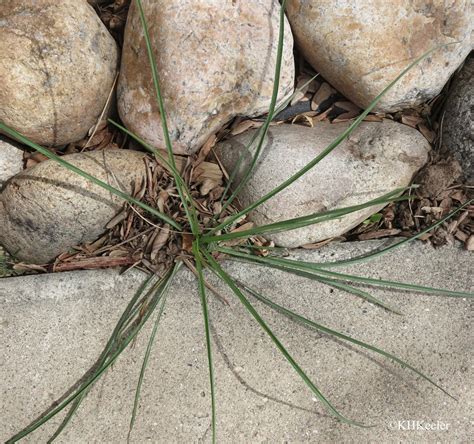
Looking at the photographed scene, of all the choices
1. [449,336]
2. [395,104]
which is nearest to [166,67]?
[395,104]

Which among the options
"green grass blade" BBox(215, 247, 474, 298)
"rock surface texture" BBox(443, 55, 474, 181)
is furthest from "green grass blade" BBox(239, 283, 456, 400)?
"rock surface texture" BBox(443, 55, 474, 181)

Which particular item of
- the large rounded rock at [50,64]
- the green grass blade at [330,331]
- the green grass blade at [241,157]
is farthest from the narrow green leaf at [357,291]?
the large rounded rock at [50,64]

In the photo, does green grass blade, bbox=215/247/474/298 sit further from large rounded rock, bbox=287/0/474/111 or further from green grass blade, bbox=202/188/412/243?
large rounded rock, bbox=287/0/474/111

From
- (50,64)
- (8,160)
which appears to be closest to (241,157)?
(50,64)

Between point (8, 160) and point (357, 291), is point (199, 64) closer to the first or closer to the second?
point (8, 160)

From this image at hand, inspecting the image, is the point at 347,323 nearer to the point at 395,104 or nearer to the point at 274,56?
the point at 395,104
